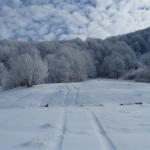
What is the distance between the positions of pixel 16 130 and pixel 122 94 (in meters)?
22.3

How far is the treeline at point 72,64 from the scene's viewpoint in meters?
42.4

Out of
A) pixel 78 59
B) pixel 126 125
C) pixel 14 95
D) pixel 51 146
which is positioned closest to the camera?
pixel 51 146

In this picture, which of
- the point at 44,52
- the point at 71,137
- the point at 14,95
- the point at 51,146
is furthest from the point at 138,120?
the point at 44,52

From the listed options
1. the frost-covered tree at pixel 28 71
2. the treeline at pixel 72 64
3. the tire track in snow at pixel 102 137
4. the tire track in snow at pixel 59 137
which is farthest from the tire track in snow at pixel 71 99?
the tire track in snow at pixel 59 137

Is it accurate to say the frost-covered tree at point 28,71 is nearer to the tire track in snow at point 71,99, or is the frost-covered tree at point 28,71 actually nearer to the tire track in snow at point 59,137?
the tire track in snow at point 71,99

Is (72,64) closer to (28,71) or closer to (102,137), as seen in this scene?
(28,71)

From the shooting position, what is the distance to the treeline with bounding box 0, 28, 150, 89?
42.4 metres

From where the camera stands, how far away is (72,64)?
2862 inches

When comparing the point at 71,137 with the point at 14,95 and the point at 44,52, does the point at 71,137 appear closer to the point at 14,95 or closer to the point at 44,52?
the point at 14,95

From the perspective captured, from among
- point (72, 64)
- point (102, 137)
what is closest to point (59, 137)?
point (102, 137)

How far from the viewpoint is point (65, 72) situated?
64.9 m

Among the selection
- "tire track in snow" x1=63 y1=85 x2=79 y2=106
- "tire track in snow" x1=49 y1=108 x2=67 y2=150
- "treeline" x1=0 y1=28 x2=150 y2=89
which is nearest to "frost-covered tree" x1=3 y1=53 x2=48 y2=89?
"treeline" x1=0 y1=28 x2=150 y2=89

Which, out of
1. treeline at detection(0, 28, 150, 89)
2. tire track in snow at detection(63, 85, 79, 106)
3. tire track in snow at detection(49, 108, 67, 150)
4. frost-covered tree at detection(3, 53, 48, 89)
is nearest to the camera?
tire track in snow at detection(49, 108, 67, 150)

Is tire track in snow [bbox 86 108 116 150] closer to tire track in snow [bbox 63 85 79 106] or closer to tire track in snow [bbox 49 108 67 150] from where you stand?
tire track in snow [bbox 49 108 67 150]
